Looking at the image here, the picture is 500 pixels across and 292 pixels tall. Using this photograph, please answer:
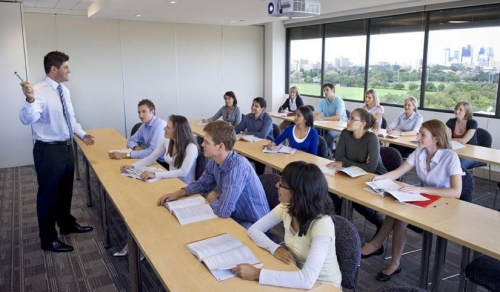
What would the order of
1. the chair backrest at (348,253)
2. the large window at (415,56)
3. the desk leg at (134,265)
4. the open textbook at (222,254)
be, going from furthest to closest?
the large window at (415,56) → the desk leg at (134,265) → the chair backrest at (348,253) → the open textbook at (222,254)

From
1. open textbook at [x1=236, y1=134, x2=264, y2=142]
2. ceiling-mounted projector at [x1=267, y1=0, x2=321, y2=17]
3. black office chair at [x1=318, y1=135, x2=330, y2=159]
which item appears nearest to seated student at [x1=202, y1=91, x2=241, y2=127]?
open textbook at [x1=236, y1=134, x2=264, y2=142]

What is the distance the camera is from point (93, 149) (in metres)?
4.58

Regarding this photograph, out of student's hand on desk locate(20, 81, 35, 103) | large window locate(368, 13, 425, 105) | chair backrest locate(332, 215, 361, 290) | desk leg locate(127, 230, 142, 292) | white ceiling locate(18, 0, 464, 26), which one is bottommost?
desk leg locate(127, 230, 142, 292)

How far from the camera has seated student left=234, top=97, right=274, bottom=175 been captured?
555 cm

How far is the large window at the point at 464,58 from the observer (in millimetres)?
5859

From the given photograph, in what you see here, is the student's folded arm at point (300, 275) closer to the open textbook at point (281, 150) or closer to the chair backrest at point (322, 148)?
the open textbook at point (281, 150)

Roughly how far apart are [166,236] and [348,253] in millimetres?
Answer: 983

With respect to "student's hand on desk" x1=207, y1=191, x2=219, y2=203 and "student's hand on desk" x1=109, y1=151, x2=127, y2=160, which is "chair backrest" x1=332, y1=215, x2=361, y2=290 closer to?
"student's hand on desk" x1=207, y1=191, x2=219, y2=203

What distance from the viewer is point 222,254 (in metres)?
1.86

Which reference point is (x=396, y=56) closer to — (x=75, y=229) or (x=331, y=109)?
(x=331, y=109)

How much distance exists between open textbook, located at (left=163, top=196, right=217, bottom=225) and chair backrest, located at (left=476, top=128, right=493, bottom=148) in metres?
4.13

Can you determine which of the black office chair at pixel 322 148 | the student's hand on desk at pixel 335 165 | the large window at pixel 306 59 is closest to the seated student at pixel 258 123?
the black office chair at pixel 322 148

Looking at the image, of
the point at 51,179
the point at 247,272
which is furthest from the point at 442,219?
the point at 51,179

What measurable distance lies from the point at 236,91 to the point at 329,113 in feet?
10.3
